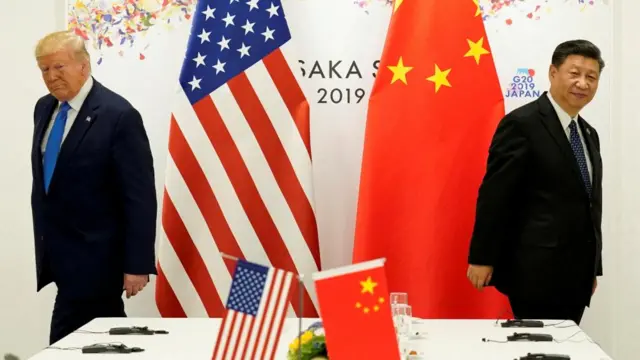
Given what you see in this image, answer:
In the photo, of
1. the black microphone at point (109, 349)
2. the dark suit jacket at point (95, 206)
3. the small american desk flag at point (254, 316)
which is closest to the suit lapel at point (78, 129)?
the dark suit jacket at point (95, 206)

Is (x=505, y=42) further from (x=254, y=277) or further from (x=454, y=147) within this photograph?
(x=254, y=277)

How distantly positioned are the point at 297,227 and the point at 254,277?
1832 mm

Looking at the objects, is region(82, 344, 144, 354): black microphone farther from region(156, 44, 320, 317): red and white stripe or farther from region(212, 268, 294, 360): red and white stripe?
region(156, 44, 320, 317): red and white stripe

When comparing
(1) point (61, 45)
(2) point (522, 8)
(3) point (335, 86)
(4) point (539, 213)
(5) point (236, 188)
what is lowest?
(4) point (539, 213)

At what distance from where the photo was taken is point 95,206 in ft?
11.0

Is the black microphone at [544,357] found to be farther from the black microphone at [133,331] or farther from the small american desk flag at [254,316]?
the black microphone at [133,331]

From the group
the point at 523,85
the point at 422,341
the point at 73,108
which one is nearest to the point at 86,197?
the point at 73,108

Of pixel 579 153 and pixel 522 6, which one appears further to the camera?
pixel 522 6

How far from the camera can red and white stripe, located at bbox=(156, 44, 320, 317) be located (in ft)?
12.4

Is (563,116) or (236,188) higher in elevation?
(563,116)

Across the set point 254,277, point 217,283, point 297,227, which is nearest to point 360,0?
point 297,227

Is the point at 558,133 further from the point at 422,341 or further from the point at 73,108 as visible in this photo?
the point at 73,108

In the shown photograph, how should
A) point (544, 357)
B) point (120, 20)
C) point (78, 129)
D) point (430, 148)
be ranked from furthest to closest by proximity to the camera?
1. point (120, 20)
2. point (430, 148)
3. point (78, 129)
4. point (544, 357)

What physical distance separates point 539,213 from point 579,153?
0.97 ft
